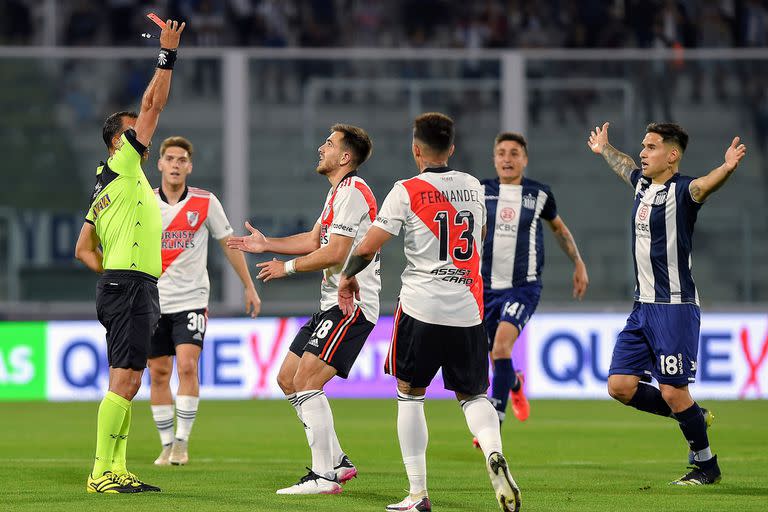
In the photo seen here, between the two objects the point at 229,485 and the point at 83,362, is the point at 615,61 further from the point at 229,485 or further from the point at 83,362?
the point at 229,485

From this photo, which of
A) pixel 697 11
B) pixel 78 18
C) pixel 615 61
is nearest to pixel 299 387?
pixel 615 61

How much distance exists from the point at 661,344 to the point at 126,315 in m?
3.20

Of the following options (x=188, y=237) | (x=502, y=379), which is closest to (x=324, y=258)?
(x=188, y=237)

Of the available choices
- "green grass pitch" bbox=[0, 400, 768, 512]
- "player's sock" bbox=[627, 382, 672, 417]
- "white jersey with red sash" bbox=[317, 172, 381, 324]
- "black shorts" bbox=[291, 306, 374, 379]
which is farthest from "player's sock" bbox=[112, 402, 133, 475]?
"player's sock" bbox=[627, 382, 672, 417]

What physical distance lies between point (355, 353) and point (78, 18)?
14.4 meters

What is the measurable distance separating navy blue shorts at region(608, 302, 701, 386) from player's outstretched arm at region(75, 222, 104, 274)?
10.7 ft

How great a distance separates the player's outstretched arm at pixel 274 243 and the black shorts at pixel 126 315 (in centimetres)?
60

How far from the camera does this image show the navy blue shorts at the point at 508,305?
1067 centimetres

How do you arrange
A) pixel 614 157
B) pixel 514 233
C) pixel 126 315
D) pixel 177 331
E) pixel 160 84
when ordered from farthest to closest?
pixel 514 233 < pixel 177 331 < pixel 614 157 < pixel 126 315 < pixel 160 84

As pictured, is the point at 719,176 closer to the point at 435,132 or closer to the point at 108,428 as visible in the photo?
the point at 435,132

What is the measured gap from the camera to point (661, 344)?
26.9 ft

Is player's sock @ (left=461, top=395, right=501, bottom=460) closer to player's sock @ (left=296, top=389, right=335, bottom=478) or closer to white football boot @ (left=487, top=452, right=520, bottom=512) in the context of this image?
white football boot @ (left=487, top=452, right=520, bottom=512)

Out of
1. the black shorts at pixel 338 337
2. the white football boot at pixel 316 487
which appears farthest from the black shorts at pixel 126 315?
the white football boot at pixel 316 487

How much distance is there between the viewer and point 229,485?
833 cm
